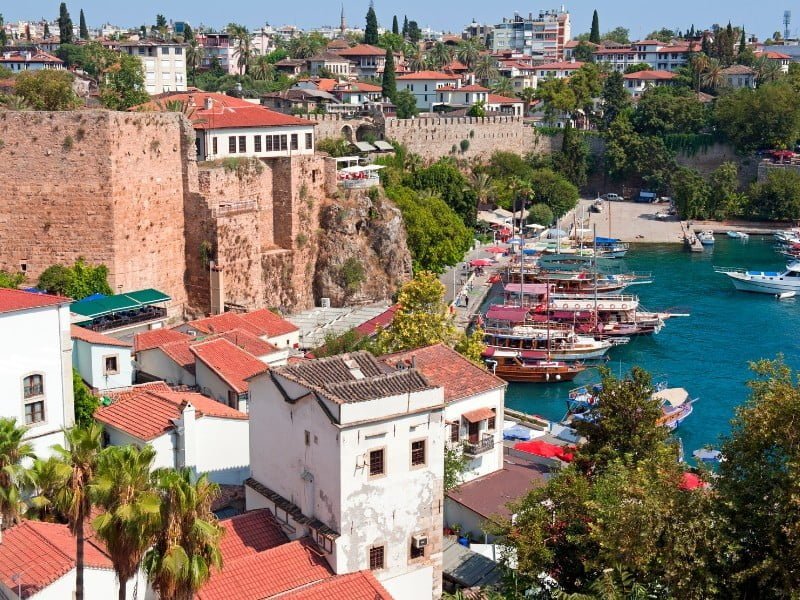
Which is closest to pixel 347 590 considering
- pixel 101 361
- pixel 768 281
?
pixel 101 361

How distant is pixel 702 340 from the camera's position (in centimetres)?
5053

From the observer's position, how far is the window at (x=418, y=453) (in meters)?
19.0

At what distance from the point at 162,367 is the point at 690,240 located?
51632mm

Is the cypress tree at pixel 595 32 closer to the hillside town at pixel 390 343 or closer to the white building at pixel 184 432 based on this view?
the hillside town at pixel 390 343

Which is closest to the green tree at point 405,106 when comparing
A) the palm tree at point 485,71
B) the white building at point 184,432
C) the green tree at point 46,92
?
the palm tree at point 485,71

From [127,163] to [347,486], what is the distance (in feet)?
74.3

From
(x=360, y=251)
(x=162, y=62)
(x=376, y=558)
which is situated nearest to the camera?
(x=376, y=558)

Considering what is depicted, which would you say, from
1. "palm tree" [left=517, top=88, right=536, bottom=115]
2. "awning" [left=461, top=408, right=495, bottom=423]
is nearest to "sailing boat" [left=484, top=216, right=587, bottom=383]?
"awning" [left=461, top=408, right=495, bottom=423]

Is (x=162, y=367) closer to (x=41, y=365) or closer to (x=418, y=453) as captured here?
(x=41, y=365)

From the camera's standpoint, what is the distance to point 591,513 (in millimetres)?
18703

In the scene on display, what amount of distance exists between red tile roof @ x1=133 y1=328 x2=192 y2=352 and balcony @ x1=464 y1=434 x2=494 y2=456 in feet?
31.8

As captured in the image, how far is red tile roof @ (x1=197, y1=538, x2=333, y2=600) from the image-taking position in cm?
1745

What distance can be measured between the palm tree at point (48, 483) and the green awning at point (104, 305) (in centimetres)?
1526

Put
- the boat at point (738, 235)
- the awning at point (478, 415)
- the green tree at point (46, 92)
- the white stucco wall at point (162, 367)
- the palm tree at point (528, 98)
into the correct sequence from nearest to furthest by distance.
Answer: the awning at point (478, 415)
the white stucco wall at point (162, 367)
the green tree at point (46, 92)
the boat at point (738, 235)
the palm tree at point (528, 98)
